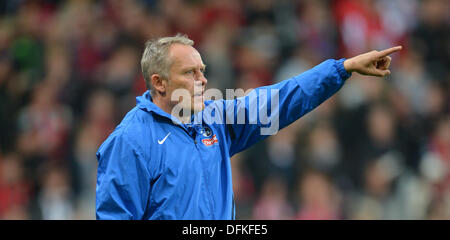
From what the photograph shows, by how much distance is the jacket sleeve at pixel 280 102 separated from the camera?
3346mm

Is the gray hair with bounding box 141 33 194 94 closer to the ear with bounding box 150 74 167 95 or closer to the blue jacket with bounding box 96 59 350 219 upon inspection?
the ear with bounding box 150 74 167 95

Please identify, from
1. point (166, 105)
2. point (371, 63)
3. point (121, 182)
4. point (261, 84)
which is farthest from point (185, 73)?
point (261, 84)

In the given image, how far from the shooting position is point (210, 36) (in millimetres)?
8117

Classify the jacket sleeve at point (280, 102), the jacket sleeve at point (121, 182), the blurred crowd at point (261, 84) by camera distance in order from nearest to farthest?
the jacket sleeve at point (121, 182) → the jacket sleeve at point (280, 102) → the blurred crowd at point (261, 84)

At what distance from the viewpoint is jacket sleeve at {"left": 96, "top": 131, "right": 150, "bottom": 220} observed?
3.09m

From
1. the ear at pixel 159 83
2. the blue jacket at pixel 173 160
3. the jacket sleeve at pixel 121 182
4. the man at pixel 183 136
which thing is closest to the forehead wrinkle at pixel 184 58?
the man at pixel 183 136

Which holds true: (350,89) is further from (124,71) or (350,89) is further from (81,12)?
(81,12)

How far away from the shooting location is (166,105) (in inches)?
137

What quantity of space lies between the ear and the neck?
3 cm

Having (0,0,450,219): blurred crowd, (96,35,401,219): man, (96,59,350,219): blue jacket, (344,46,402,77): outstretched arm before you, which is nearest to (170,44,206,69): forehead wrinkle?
(96,35,401,219): man

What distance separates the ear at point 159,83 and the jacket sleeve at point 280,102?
1.12ft

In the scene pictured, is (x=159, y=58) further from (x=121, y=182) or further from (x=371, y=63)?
(x=371, y=63)

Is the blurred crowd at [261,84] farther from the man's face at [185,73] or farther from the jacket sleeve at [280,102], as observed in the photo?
the man's face at [185,73]

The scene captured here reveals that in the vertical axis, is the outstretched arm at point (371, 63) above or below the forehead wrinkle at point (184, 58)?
below
